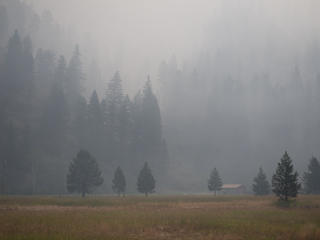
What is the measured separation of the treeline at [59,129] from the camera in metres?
63.2

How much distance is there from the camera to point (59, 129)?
75000 millimetres

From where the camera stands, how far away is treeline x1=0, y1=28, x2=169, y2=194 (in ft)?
207

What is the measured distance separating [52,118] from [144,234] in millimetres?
63885

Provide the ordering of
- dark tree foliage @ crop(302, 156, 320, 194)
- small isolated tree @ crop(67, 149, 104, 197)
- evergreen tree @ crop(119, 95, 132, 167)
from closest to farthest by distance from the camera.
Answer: small isolated tree @ crop(67, 149, 104, 197) → dark tree foliage @ crop(302, 156, 320, 194) → evergreen tree @ crop(119, 95, 132, 167)

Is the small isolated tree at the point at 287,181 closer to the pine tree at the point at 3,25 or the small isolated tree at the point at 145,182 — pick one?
the small isolated tree at the point at 145,182

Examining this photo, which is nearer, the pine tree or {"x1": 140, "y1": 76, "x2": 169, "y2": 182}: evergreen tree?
{"x1": 140, "y1": 76, "x2": 169, "y2": 182}: evergreen tree

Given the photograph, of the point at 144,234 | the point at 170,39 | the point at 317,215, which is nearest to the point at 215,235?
the point at 144,234

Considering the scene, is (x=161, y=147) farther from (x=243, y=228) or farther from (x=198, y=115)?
(x=243, y=228)

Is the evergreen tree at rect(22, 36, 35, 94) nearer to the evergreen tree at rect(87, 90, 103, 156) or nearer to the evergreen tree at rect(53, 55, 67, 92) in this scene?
the evergreen tree at rect(53, 55, 67, 92)

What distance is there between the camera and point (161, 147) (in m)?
80.4

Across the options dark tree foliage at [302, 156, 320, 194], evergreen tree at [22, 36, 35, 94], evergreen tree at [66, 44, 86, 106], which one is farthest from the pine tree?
dark tree foliage at [302, 156, 320, 194]

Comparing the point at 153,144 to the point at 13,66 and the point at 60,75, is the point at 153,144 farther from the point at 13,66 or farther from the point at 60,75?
the point at 13,66

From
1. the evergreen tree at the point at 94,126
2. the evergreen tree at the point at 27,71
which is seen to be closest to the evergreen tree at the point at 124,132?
the evergreen tree at the point at 94,126

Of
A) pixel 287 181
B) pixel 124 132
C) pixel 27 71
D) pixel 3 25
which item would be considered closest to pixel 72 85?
pixel 27 71
